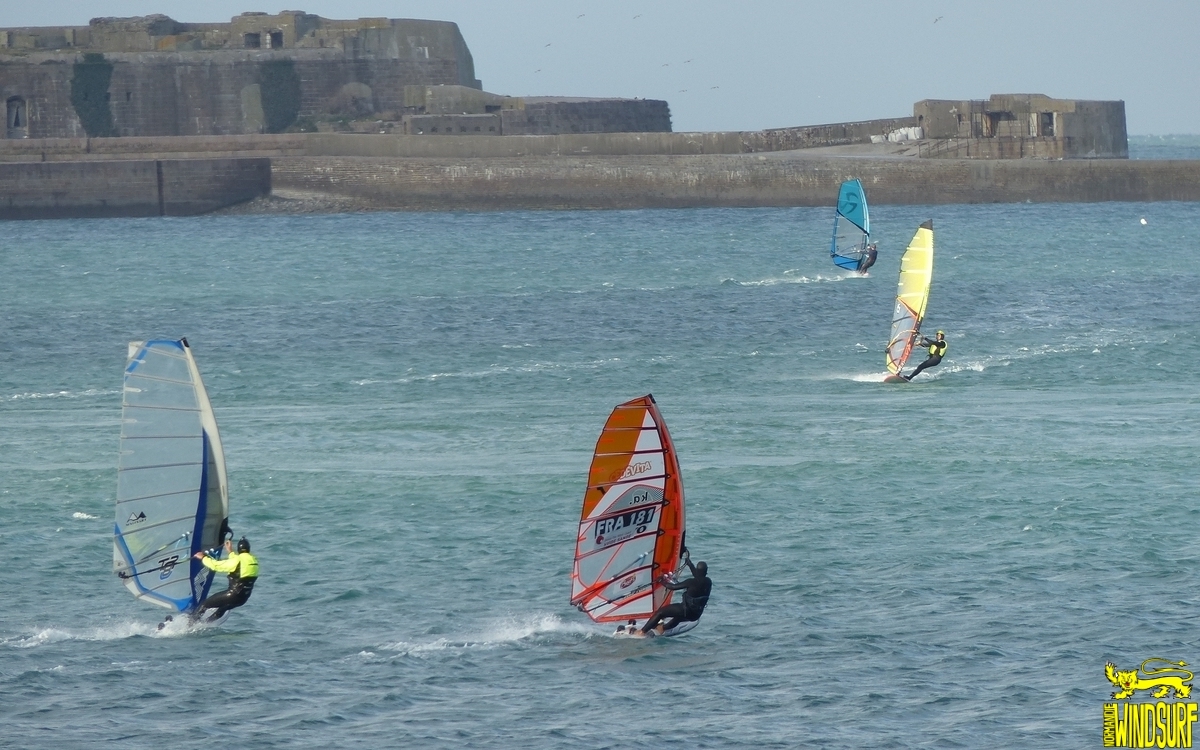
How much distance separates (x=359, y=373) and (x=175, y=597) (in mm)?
13719

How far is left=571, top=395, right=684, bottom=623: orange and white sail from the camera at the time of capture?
41.6ft

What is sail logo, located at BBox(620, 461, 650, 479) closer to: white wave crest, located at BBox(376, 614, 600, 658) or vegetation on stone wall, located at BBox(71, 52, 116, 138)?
white wave crest, located at BBox(376, 614, 600, 658)

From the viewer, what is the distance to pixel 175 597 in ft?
43.7

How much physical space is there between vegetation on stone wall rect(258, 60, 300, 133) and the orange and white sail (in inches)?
2210

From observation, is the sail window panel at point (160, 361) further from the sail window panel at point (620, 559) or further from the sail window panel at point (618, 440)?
the sail window panel at point (620, 559)

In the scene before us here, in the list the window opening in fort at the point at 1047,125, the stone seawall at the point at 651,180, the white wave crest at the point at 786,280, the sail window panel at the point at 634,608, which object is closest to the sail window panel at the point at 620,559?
the sail window panel at the point at 634,608

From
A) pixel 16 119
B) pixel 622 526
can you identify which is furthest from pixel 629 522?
pixel 16 119

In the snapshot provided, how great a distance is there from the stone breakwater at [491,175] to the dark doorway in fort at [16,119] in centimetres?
369

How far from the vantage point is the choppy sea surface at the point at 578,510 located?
11.8 meters

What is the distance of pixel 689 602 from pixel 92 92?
5717cm

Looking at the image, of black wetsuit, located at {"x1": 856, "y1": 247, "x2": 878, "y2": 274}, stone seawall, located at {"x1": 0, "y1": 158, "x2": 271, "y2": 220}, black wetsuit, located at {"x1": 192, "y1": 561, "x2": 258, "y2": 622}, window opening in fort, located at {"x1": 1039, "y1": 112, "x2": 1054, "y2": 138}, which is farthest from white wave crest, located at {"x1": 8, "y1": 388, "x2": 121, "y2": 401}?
window opening in fort, located at {"x1": 1039, "y1": 112, "x2": 1054, "y2": 138}

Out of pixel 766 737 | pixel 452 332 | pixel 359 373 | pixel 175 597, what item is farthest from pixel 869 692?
pixel 452 332

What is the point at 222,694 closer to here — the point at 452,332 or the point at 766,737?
the point at 766,737

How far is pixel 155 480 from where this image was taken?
12836 mm
